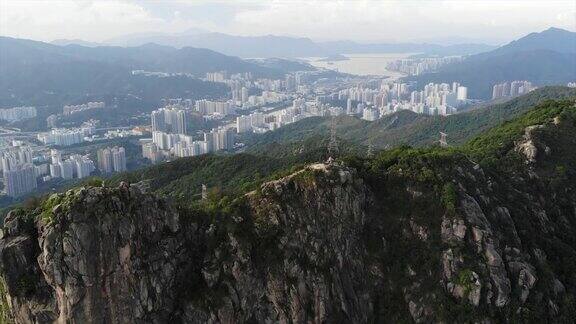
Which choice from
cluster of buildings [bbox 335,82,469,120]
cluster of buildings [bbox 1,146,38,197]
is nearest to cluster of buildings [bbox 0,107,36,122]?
cluster of buildings [bbox 1,146,38,197]

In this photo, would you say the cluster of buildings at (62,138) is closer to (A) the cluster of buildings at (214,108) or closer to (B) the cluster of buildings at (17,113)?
(B) the cluster of buildings at (17,113)

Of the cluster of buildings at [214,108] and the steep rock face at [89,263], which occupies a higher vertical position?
the steep rock face at [89,263]

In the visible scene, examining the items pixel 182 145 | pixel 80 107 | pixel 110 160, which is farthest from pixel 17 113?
pixel 182 145

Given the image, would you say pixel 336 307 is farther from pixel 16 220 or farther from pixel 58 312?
pixel 16 220

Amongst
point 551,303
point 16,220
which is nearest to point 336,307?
point 551,303

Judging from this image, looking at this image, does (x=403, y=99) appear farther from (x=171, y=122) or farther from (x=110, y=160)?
(x=110, y=160)

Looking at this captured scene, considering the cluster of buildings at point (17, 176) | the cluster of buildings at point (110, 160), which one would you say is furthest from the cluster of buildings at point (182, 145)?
the cluster of buildings at point (17, 176)
